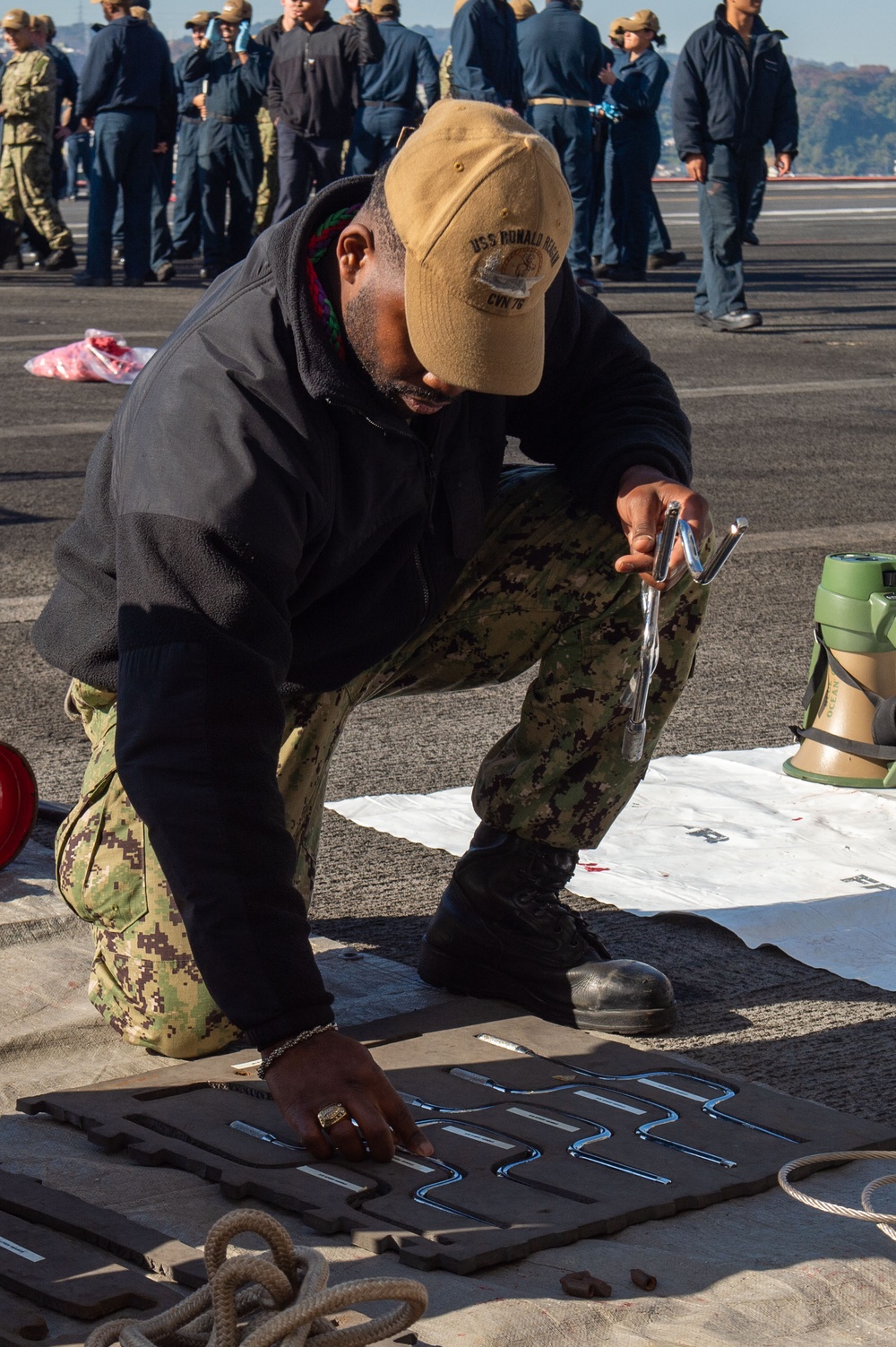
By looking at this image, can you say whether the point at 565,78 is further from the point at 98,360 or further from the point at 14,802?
the point at 14,802

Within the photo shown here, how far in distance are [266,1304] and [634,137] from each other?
14.1m

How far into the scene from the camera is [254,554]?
2094mm

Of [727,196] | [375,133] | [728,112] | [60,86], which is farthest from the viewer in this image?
[60,86]

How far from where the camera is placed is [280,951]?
2006 millimetres

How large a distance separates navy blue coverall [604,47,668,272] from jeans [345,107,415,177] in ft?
5.62

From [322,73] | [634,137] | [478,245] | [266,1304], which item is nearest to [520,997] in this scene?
[266,1304]

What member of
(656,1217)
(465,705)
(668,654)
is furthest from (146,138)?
(656,1217)

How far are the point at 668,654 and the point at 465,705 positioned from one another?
149 cm

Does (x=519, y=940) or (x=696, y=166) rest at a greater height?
(x=696, y=166)

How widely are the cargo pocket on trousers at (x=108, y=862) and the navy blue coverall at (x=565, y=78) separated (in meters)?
11.3

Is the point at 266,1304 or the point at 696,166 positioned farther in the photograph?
the point at 696,166

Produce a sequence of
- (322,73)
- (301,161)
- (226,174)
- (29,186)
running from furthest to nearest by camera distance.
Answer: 1. (226,174)
2. (29,186)
3. (301,161)
4. (322,73)

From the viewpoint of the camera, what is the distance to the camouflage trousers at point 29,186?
14523mm

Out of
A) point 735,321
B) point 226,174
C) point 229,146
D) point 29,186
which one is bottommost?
point 735,321
